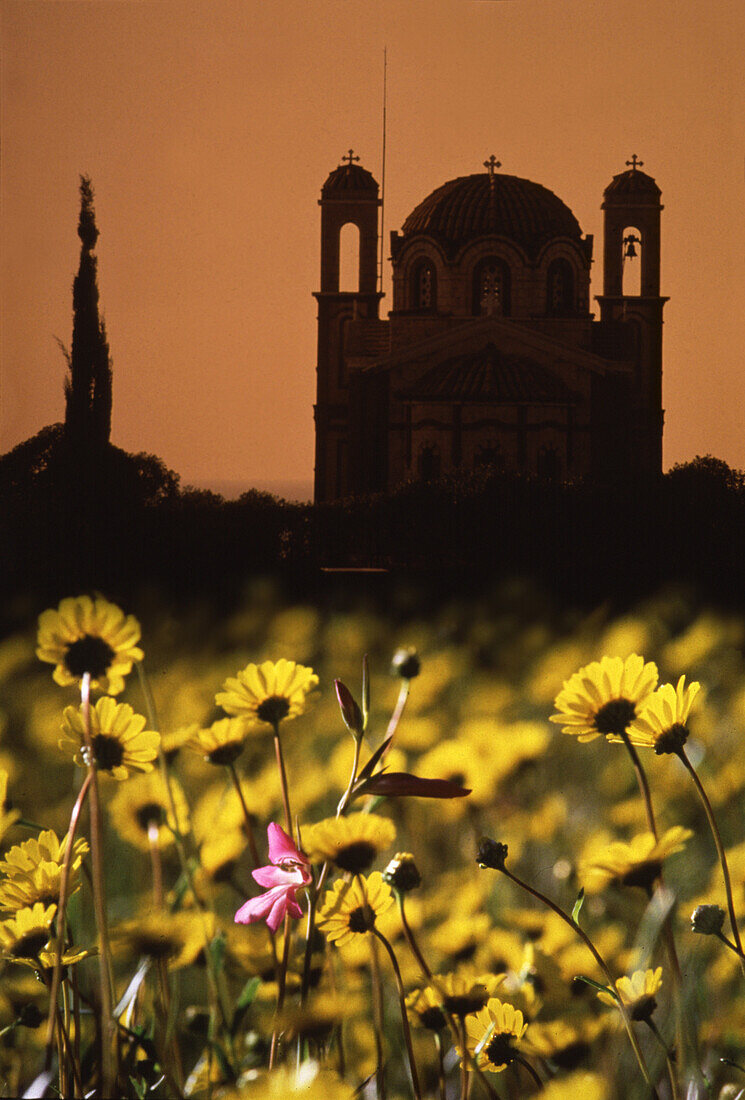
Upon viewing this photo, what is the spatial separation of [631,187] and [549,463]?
307 millimetres

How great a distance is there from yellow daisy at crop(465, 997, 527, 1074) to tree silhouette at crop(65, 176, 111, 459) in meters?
0.70

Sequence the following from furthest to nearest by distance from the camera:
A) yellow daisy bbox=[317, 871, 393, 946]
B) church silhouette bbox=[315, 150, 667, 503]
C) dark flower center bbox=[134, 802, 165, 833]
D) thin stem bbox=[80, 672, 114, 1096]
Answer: church silhouette bbox=[315, 150, 667, 503], dark flower center bbox=[134, 802, 165, 833], yellow daisy bbox=[317, 871, 393, 946], thin stem bbox=[80, 672, 114, 1096]

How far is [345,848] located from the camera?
657 mm

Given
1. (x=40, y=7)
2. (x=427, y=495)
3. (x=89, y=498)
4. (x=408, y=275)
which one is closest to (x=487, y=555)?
(x=427, y=495)

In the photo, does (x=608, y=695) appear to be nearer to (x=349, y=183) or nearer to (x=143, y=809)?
(x=143, y=809)

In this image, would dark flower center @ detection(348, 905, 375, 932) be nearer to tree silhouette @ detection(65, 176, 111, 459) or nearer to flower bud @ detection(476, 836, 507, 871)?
flower bud @ detection(476, 836, 507, 871)

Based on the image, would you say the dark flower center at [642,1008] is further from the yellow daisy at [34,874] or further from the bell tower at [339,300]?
the bell tower at [339,300]

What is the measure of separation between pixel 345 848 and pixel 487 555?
542 mm

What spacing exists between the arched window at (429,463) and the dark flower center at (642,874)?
555 millimetres

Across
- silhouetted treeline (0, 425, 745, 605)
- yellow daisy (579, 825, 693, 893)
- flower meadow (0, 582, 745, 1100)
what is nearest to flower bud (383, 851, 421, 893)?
flower meadow (0, 582, 745, 1100)

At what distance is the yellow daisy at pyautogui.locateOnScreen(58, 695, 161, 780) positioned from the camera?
723 mm

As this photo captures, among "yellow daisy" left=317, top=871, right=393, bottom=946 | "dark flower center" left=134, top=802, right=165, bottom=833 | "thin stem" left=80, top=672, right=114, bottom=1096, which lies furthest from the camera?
"dark flower center" left=134, top=802, right=165, bottom=833

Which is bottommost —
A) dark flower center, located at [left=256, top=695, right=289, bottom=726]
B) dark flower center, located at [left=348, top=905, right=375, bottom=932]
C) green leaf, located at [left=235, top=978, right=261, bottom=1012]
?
green leaf, located at [left=235, top=978, right=261, bottom=1012]

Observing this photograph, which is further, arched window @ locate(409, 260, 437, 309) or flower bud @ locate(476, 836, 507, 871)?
arched window @ locate(409, 260, 437, 309)
